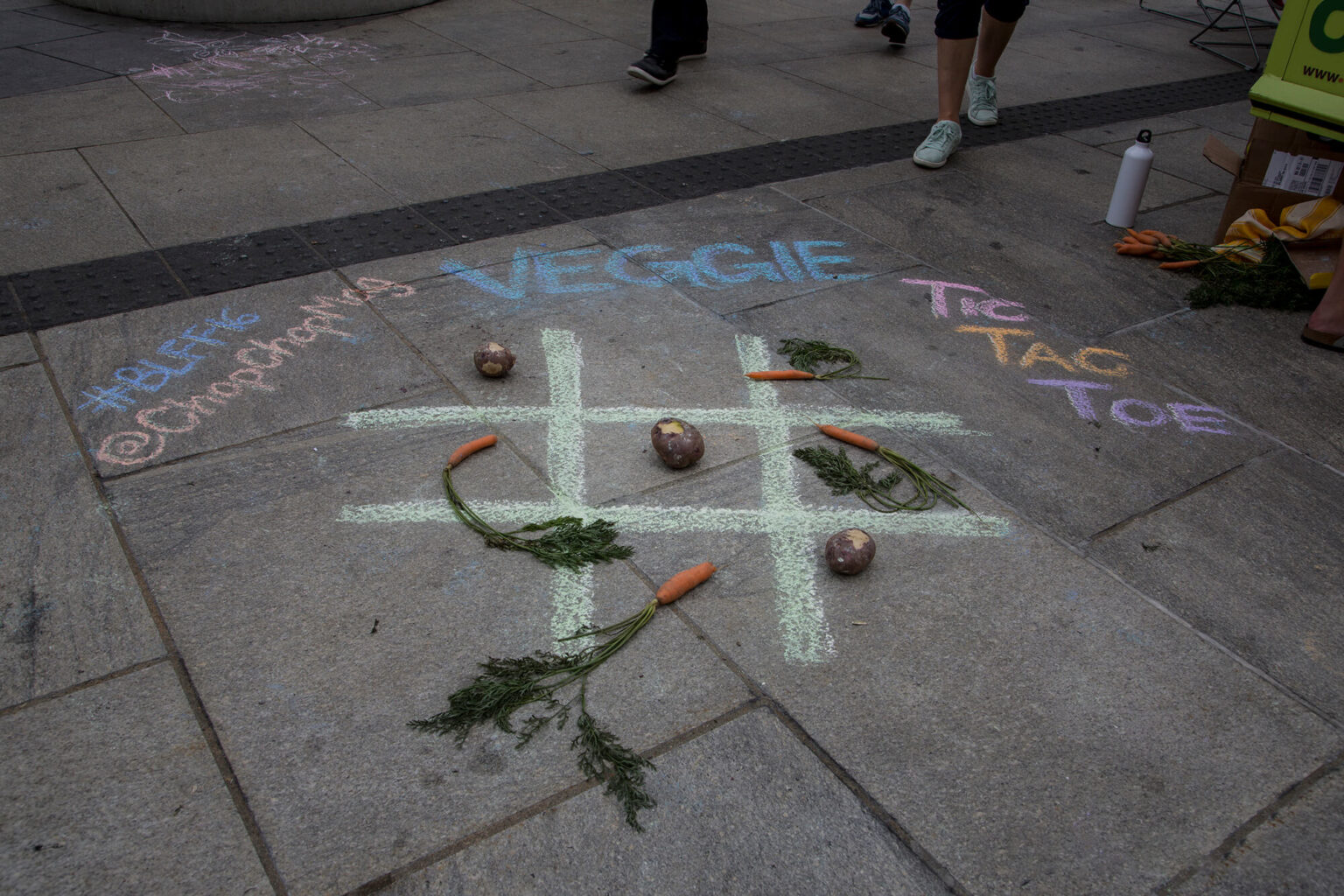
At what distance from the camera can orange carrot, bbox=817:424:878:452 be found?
9.86 feet

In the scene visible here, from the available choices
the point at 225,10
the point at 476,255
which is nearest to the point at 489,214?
the point at 476,255

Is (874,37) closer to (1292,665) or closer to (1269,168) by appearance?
(1269,168)

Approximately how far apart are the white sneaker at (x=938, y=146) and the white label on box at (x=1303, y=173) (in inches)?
61.1

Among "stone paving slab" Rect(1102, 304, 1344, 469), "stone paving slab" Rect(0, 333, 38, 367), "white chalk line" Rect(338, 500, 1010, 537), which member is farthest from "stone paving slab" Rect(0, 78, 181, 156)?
"stone paving slab" Rect(1102, 304, 1344, 469)

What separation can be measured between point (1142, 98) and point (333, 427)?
6.20 m

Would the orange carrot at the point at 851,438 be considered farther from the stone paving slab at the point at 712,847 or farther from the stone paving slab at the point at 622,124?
the stone paving slab at the point at 622,124

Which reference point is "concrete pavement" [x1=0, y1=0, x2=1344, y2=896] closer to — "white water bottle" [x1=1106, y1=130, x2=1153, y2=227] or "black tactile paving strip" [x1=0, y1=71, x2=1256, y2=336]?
"black tactile paving strip" [x1=0, y1=71, x2=1256, y2=336]

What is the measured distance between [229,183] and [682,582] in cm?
344

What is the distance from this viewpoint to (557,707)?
2.14 m

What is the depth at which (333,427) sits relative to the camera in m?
2.99

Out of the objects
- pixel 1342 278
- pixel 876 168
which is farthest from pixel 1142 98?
pixel 1342 278

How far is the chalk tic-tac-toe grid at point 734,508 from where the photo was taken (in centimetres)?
244

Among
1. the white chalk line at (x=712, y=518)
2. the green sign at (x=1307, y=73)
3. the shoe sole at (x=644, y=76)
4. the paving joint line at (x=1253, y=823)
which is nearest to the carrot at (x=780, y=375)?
the white chalk line at (x=712, y=518)

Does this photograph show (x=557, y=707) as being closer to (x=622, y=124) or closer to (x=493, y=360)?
(x=493, y=360)
